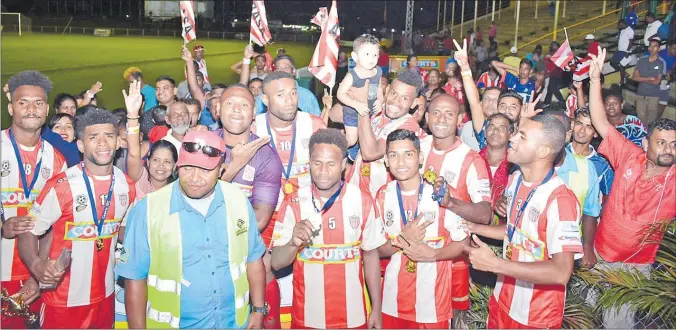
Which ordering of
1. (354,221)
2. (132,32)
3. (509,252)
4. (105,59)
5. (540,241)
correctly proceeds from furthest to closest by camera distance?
1. (132,32)
2. (105,59)
3. (354,221)
4. (509,252)
5. (540,241)

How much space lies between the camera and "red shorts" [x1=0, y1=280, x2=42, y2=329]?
16.5ft

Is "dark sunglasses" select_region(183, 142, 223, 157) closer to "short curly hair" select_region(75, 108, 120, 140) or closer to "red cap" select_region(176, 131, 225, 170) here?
"red cap" select_region(176, 131, 225, 170)

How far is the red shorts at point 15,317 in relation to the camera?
502cm

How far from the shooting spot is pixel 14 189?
5211 mm

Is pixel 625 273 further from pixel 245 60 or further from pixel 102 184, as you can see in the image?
pixel 245 60

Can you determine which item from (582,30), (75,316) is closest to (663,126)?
(75,316)

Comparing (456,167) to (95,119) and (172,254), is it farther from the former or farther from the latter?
(95,119)

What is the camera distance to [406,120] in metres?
5.91

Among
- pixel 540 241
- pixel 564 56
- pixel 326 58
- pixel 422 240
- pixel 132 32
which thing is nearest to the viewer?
pixel 540 241

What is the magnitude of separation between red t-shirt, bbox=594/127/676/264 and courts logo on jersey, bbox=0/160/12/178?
4908mm

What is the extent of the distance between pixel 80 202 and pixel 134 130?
86 centimetres

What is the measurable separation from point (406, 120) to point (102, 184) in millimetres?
2674

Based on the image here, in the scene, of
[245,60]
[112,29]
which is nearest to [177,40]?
[112,29]

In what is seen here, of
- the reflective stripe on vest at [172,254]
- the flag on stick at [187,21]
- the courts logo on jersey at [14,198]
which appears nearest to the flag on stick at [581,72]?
the flag on stick at [187,21]
